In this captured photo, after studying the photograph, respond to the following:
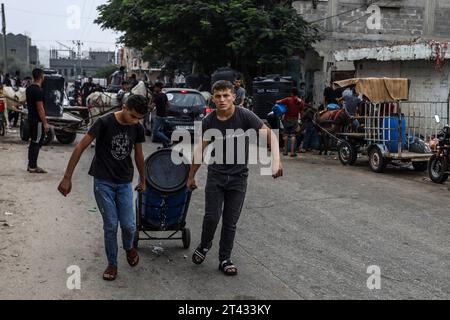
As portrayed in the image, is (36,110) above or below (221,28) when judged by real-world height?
below

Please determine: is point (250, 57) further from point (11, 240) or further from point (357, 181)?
point (11, 240)

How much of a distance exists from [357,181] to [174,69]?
1991cm

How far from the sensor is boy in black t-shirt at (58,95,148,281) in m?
5.22

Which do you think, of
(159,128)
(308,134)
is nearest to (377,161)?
(308,134)

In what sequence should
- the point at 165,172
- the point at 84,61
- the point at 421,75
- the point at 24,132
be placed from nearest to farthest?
the point at 165,172, the point at 24,132, the point at 421,75, the point at 84,61

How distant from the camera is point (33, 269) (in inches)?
215

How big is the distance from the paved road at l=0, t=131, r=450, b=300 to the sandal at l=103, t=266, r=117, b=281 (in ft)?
0.26

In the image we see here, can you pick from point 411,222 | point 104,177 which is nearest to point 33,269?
point 104,177

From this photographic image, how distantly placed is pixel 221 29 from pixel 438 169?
12207 mm

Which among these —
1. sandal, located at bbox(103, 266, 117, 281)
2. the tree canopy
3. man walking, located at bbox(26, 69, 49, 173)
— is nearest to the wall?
the tree canopy

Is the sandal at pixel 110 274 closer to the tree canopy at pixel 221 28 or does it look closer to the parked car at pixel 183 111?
the parked car at pixel 183 111

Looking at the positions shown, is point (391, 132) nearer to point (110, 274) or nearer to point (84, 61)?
point (110, 274)

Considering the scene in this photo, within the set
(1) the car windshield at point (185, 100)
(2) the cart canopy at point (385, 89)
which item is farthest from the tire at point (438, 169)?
(1) the car windshield at point (185, 100)

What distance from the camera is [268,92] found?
58.7 feet
